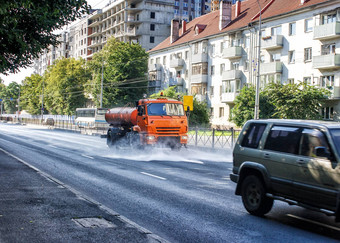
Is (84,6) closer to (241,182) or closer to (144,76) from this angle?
(241,182)

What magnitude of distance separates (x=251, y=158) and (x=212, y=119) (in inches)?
1989

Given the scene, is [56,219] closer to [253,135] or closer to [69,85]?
[253,135]

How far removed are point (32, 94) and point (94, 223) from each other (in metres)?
108

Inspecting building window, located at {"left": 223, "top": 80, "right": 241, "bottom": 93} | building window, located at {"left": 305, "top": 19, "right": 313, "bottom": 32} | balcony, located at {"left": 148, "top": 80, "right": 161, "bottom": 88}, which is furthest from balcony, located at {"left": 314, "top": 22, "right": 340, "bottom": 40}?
balcony, located at {"left": 148, "top": 80, "right": 161, "bottom": 88}

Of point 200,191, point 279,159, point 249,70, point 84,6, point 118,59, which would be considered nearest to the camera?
point 279,159

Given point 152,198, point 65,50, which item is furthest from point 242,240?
point 65,50

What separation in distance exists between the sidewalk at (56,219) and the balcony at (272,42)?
40.3m

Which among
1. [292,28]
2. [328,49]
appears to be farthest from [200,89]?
[328,49]

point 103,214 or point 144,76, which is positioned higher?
point 144,76

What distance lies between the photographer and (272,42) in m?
48.4

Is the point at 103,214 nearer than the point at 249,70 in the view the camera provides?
Yes

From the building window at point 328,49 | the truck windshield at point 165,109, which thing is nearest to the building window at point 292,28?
the building window at point 328,49

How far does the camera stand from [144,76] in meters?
74.0

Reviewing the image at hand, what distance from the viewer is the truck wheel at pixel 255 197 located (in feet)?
27.4
